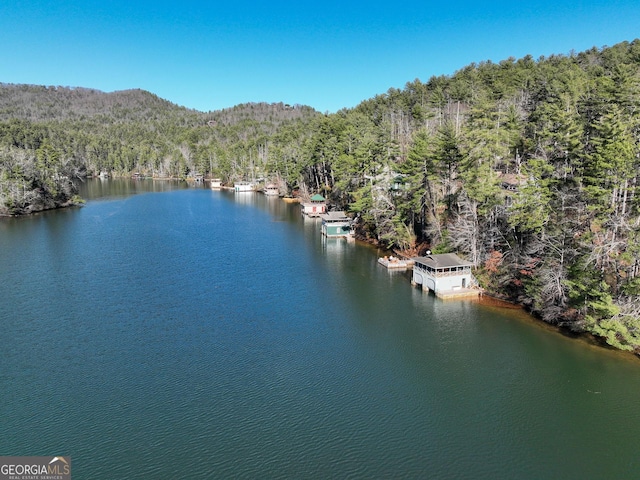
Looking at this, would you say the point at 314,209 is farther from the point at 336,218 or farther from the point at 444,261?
the point at 444,261

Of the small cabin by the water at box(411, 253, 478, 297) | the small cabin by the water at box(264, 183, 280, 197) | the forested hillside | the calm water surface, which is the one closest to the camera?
the calm water surface

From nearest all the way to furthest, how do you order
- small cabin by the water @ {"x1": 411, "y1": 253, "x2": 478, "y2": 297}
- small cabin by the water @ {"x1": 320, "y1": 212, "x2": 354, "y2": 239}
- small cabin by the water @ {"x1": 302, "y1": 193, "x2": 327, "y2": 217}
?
small cabin by the water @ {"x1": 411, "y1": 253, "x2": 478, "y2": 297}, small cabin by the water @ {"x1": 320, "y1": 212, "x2": 354, "y2": 239}, small cabin by the water @ {"x1": 302, "y1": 193, "x2": 327, "y2": 217}

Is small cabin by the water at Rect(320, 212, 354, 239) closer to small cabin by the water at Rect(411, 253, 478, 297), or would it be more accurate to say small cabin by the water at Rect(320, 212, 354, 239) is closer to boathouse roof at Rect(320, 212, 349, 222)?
boathouse roof at Rect(320, 212, 349, 222)

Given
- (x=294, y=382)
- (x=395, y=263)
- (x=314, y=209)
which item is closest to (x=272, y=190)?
(x=314, y=209)

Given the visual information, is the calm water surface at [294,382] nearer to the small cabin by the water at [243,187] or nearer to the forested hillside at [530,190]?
the forested hillside at [530,190]

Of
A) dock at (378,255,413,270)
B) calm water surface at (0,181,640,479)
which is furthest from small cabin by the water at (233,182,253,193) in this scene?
dock at (378,255,413,270)

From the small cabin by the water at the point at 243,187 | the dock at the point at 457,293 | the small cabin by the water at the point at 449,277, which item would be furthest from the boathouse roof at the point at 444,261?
the small cabin by the water at the point at 243,187
